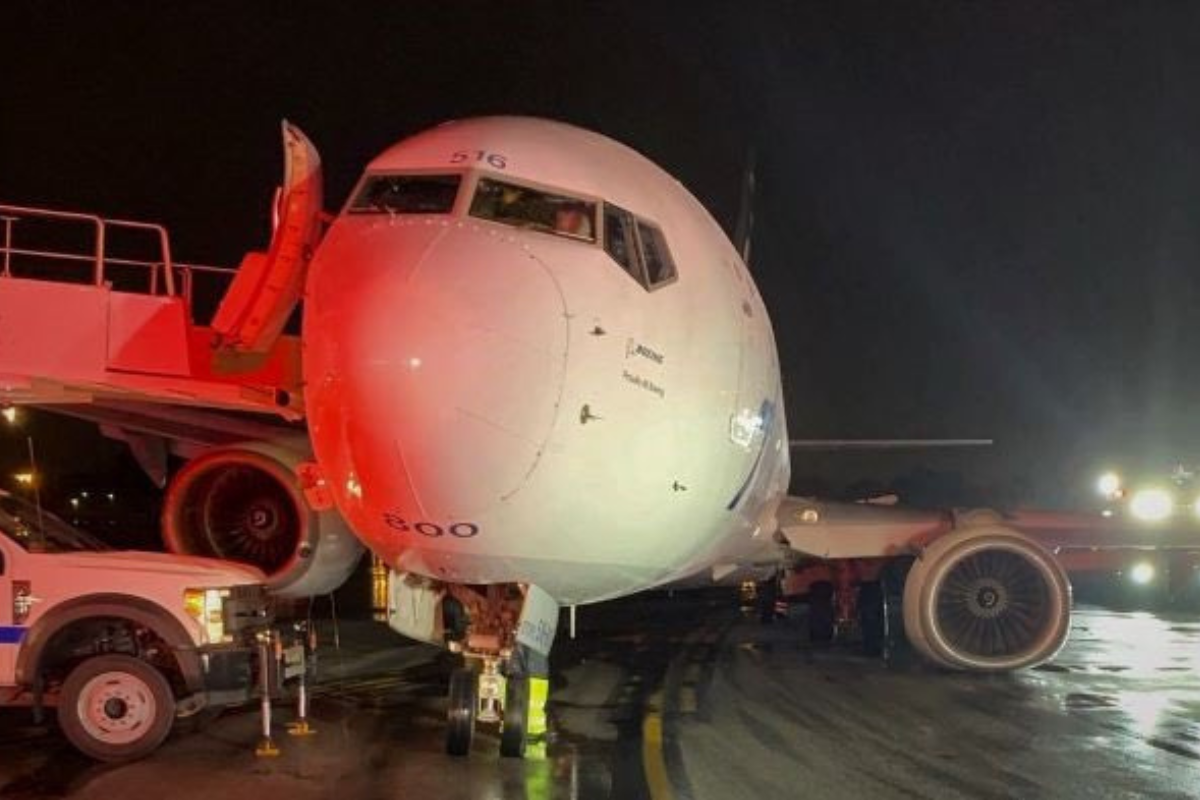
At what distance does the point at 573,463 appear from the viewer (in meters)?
7.59

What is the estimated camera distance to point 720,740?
1050 cm

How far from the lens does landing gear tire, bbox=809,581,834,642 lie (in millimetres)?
20406

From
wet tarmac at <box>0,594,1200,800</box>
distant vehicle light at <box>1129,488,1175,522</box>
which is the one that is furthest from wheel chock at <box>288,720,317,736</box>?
distant vehicle light at <box>1129,488,1175,522</box>

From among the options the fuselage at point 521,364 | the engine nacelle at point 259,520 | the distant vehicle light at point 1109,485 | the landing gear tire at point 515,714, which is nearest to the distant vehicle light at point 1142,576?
the distant vehicle light at point 1109,485

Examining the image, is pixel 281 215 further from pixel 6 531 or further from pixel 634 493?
pixel 634 493

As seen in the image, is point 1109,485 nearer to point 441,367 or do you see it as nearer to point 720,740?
point 720,740

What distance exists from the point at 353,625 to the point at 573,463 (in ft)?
53.2

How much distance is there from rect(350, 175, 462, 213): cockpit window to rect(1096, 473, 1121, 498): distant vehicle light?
1025 inches

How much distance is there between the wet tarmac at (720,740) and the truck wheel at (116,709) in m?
0.21

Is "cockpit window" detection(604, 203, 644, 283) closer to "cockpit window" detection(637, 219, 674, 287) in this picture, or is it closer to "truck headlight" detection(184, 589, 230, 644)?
"cockpit window" detection(637, 219, 674, 287)

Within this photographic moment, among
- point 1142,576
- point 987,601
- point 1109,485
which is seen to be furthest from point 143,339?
point 1142,576

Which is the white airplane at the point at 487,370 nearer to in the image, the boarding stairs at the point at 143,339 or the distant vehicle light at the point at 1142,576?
the boarding stairs at the point at 143,339

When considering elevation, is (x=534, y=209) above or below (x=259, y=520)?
above

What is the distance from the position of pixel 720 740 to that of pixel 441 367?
15.7 feet
